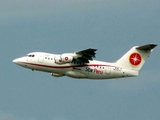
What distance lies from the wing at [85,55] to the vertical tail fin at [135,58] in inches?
140

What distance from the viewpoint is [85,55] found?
45312 mm

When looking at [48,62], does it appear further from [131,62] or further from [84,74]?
[131,62]

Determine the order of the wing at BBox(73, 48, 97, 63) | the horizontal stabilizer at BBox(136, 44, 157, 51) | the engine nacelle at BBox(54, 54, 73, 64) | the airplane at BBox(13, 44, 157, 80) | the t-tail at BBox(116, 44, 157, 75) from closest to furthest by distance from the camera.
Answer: the engine nacelle at BBox(54, 54, 73, 64), the wing at BBox(73, 48, 97, 63), the airplane at BBox(13, 44, 157, 80), the horizontal stabilizer at BBox(136, 44, 157, 51), the t-tail at BBox(116, 44, 157, 75)

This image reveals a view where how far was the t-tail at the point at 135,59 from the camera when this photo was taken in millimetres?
47531

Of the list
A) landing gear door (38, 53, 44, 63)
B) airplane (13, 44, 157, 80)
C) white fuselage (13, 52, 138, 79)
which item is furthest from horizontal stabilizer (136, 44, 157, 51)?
landing gear door (38, 53, 44, 63)

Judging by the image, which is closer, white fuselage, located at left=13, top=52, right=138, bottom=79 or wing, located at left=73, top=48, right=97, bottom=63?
wing, located at left=73, top=48, right=97, bottom=63

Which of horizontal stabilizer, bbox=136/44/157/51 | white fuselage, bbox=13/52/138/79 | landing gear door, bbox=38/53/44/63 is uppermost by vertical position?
horizontal stabilizer, bbox=136/44/157/51

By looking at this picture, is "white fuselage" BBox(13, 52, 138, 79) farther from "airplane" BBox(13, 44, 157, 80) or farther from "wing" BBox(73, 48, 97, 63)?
"wing" BBox(73, 48, 97, 63)

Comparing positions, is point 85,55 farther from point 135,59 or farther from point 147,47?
point 147,47

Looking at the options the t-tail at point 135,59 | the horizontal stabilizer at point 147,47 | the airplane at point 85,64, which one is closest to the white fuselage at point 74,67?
the airplane at point 85,64

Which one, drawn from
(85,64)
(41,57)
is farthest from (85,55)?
(41,57)

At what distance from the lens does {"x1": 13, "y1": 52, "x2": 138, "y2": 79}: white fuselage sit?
45.5 metres

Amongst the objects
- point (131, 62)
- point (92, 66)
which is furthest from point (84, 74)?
point (131, 62)

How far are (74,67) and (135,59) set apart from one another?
637cm
